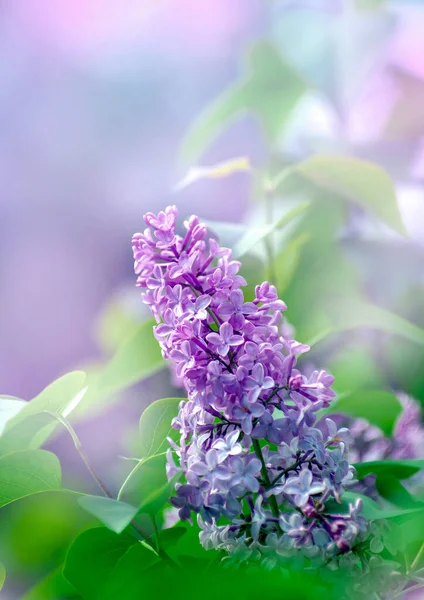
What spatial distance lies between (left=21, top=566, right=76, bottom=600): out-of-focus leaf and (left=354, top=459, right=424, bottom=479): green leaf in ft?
0.32

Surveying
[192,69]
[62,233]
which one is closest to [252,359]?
[62,233]

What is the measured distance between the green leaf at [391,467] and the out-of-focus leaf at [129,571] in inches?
2.8

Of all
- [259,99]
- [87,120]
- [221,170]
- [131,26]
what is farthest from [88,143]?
[221,170]

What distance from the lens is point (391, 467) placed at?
0.74 feet

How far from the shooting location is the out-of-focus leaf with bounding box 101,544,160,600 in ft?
0.60

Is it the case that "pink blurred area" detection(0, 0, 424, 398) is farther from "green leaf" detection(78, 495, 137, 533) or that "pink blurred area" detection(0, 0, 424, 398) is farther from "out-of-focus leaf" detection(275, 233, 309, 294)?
"green leaf" detection(78, 495, 137, 533)

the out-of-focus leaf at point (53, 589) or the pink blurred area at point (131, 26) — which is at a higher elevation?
the pink blurred area at point (131, 26)

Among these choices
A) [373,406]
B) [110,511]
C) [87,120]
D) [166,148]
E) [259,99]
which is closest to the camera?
[110,511]

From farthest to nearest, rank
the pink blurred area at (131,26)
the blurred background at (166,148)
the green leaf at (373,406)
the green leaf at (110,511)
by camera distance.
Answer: the pink blurred area at (131,26) → the blurred background at (166,148) → the green leaf at (373,406) → the green leaf at (110,511)

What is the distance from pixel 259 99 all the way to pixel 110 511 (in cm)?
35

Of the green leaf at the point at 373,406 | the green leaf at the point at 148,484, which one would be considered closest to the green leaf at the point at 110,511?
the green leaf at the point at 148,484

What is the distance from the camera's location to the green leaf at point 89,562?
0.61 ft

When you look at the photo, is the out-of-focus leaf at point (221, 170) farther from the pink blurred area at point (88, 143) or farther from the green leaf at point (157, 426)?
the pink blurred area at point (88, 143)

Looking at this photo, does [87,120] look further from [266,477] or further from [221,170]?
[266,477]
